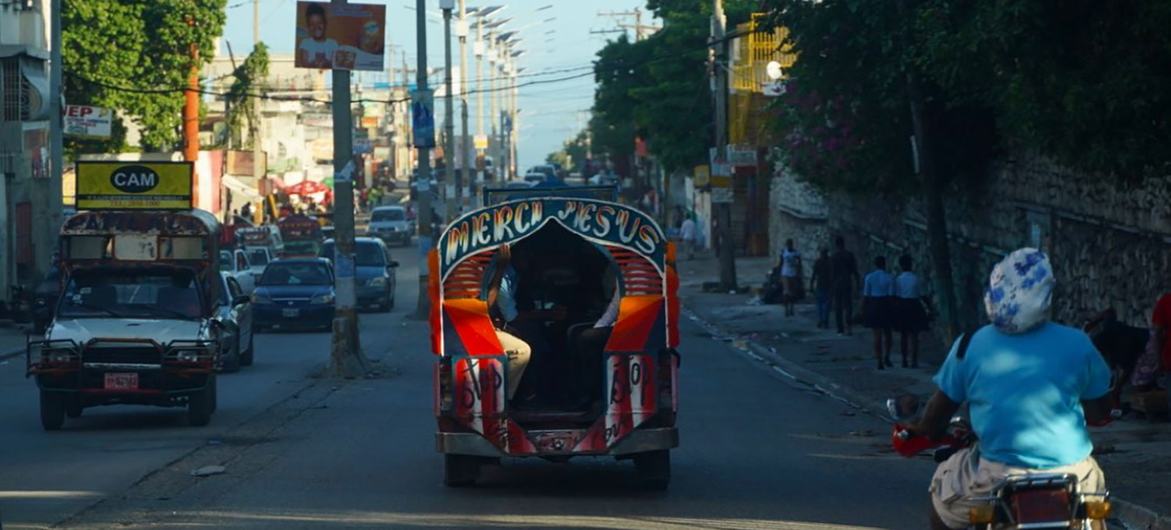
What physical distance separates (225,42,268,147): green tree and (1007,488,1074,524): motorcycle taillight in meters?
56.7

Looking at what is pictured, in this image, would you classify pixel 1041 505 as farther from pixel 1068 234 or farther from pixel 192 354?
pixel 1068 234

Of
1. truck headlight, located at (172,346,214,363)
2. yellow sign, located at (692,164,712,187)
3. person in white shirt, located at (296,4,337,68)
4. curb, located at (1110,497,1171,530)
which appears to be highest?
person in white shirt, located at (296,4,337,68)

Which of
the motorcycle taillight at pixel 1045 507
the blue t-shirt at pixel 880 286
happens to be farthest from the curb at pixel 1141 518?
the blue t-shirt at pixel 880 286

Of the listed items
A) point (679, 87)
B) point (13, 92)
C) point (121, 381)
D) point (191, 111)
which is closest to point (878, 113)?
point (121, 381)

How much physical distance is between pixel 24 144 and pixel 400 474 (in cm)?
3285

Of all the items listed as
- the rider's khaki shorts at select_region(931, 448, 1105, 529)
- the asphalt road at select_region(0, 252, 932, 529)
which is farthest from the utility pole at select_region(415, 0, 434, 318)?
the rider's khaki shorts at select_region(931, 448, 1105, 529)

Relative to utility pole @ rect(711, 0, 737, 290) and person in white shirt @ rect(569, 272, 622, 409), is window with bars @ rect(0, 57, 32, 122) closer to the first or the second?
utility pole @ rect(711, 0, 737, 290)

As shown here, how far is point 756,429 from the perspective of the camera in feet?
58.1

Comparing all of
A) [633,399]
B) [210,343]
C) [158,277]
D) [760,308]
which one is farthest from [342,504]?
[760,308]

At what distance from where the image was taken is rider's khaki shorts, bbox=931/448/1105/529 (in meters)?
6.26

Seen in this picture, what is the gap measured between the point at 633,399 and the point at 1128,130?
4751 millimetres

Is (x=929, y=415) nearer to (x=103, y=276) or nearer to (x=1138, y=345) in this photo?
(x=1138, y=345)

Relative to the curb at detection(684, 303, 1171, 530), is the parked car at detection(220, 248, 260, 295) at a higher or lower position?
higher

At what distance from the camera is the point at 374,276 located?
41656mm
